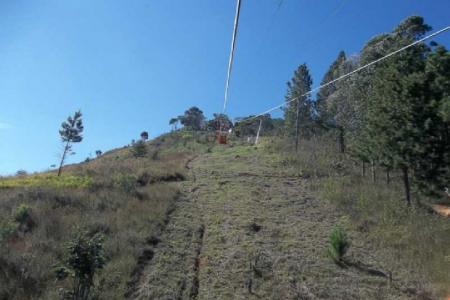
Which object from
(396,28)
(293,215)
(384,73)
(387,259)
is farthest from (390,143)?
(396,28)

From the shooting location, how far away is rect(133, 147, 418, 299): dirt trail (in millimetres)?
12039

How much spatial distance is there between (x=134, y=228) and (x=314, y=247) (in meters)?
6.88

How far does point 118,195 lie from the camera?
21625 mm

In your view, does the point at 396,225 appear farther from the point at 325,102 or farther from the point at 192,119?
the point at 192,119

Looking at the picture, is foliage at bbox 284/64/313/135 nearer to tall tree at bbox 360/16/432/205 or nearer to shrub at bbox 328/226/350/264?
tall tree at bbox 360/16/432/205

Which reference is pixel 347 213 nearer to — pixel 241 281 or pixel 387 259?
pixel 387 259

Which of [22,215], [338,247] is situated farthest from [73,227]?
[338,247]

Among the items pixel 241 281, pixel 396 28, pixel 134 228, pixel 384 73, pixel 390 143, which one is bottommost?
pixel 241 281

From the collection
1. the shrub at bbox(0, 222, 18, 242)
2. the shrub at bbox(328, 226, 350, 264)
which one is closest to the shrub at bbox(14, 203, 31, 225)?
A: the shrub at bbox(0, 222, 18, 242)

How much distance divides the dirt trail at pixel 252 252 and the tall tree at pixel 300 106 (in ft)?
109

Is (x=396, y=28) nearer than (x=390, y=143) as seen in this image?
No

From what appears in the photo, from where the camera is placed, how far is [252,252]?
15.0m

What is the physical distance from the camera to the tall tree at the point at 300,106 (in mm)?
57719

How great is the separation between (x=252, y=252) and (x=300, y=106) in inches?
1812
